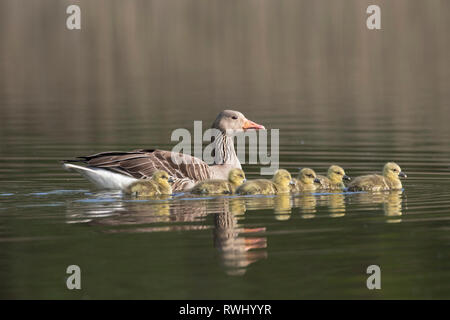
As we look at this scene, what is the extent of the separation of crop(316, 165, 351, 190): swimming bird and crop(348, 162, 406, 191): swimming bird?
258 mm

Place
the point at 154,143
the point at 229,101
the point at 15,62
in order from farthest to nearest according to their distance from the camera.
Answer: the point at 15,62 → the point at 229,101 → the point at 154,143

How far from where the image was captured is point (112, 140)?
2628 centimetres

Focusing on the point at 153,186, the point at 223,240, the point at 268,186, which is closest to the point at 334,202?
the point at 268,186

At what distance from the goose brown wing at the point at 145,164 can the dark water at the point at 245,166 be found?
0.73m

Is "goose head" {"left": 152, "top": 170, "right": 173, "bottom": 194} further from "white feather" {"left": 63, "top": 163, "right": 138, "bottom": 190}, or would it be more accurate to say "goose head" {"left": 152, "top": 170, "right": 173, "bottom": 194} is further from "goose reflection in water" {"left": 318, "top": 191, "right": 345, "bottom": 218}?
"goose reflection in water" {"left": 318, "top": 191, "right": 345, "bottom": 218}

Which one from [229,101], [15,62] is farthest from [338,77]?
[15,62]

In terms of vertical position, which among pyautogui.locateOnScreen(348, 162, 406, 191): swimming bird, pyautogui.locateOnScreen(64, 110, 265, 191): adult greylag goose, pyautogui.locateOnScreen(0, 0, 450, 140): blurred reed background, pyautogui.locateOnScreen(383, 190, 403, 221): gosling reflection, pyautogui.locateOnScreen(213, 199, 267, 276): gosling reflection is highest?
pyautogui.locateOnScreen(0, 0, 450, 140): blurred reed background

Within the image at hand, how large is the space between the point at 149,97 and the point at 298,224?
90.4 feet

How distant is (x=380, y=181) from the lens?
57.4ft

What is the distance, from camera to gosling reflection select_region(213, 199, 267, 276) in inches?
466

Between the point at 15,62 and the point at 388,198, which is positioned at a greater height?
the point at 15,62

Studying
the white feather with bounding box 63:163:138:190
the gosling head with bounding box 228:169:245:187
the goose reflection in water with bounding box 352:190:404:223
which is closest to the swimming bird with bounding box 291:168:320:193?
the goose reflection in water with bounding box 352:190:404:223
